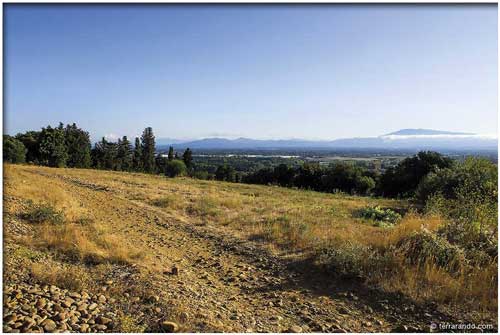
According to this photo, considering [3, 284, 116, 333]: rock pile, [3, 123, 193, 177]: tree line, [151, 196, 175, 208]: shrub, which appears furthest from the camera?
[3, 123, 193, 177]: tree line

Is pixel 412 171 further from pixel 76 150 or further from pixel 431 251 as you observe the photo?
pixel 76 150

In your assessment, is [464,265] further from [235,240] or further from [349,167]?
[349,167]

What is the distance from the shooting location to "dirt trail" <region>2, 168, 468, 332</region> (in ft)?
14.6

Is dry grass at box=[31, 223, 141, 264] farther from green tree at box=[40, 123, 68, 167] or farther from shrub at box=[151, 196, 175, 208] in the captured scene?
green tree at box=[40, 123, 68, 167]

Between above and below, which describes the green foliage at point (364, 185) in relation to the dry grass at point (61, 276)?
below

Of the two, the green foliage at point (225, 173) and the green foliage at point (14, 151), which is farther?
the green foliage at point (225, 173)

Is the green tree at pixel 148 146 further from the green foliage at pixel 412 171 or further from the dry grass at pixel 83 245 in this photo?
the dry grass at pixel 83 245

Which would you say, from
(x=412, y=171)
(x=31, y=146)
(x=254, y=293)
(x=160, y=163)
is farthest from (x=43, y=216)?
(x=160, y=163)

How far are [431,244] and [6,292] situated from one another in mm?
6669

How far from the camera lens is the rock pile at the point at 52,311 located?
374cm

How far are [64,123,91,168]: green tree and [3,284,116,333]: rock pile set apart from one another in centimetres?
5386

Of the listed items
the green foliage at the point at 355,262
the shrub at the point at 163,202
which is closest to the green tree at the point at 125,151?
the shrub at the point at 163,202

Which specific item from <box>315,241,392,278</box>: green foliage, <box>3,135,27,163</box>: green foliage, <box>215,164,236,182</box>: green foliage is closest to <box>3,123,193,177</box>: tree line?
<box>3,135,27,163</box>: green foliage

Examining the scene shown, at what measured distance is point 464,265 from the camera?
18.9ft
